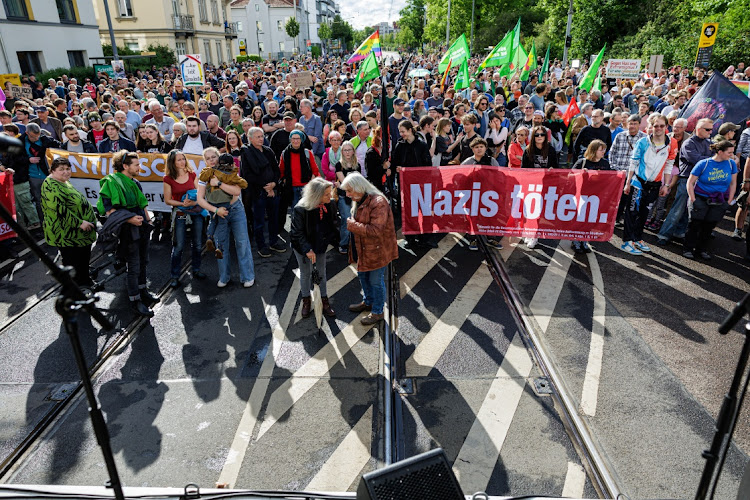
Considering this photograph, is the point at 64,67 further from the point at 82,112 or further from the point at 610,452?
the point at 610,452

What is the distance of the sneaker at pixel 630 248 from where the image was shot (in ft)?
26.2

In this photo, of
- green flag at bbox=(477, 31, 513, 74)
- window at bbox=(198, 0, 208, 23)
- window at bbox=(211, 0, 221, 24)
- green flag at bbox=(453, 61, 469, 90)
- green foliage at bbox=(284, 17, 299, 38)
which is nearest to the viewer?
green flag at bbox=(453, 61, 469, 90)

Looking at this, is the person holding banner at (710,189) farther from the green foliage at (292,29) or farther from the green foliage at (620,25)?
the green foliage at (292,29)

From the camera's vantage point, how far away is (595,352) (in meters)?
5.45

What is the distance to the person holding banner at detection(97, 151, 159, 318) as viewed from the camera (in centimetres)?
609

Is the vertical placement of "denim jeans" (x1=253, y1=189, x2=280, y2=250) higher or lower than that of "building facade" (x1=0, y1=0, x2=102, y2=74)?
lower

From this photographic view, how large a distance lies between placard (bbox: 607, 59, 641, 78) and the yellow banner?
6.86ft

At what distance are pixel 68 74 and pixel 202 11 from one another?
99.4 ft

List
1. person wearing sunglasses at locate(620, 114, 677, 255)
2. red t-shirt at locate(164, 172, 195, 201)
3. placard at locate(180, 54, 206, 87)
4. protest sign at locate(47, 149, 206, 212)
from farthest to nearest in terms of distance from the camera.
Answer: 1. placard at locate(180, 54, 206, 87)
2. protest sign at locate(47, 149, 206, 212)
3. person wearing sunglasses at locate(620, 114, 677, 255)
4. red t-shirt at locate(164, 172, 195, 201)

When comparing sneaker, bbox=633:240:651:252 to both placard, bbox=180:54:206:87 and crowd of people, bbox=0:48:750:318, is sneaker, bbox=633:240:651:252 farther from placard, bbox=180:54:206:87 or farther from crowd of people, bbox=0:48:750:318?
placard, bbox=180:54:206:87

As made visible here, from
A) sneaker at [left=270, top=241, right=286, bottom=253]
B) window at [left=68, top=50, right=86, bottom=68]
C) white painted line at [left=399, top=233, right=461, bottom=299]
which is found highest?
window at [left=68, top=50, right=86, bottom=68]

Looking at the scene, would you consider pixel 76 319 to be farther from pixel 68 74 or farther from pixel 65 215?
pixel 68 74

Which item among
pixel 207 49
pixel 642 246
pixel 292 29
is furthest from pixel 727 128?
pixel 292 29

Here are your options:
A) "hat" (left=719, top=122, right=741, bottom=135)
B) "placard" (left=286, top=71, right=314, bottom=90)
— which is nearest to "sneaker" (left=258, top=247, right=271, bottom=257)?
"hat" (left=719, top=122, right=741, bottom=135)
